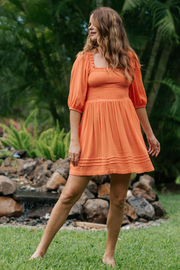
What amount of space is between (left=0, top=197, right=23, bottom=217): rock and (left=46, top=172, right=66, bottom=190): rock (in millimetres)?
562

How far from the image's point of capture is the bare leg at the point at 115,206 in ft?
6.50

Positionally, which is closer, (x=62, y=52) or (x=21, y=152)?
(x=21, y=152)

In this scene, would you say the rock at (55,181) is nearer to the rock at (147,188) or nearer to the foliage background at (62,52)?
the rock at (147,188)

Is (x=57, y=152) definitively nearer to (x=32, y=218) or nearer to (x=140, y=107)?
(x=32, y=218)

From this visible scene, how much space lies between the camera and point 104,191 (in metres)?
4.26

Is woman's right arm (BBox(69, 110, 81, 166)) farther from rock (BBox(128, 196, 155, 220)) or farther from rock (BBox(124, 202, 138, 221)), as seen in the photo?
rock (BBox(128, 196, 155, 220))

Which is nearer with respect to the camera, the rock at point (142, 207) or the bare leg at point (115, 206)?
the bare leg at point (115, 206)

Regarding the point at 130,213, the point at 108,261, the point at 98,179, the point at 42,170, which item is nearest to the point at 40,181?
the point at 42,170

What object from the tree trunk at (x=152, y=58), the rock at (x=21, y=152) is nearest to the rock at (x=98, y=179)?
the rock at (x=21, y=152)

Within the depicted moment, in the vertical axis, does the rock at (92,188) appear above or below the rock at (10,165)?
Answer: above

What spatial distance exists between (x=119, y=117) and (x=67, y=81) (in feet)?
16.1

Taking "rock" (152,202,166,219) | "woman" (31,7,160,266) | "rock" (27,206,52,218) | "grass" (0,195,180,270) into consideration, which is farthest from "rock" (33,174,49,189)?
"woman" (31,7,160,266)

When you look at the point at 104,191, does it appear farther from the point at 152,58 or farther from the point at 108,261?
the point at 152,58

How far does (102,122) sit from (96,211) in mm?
2227
